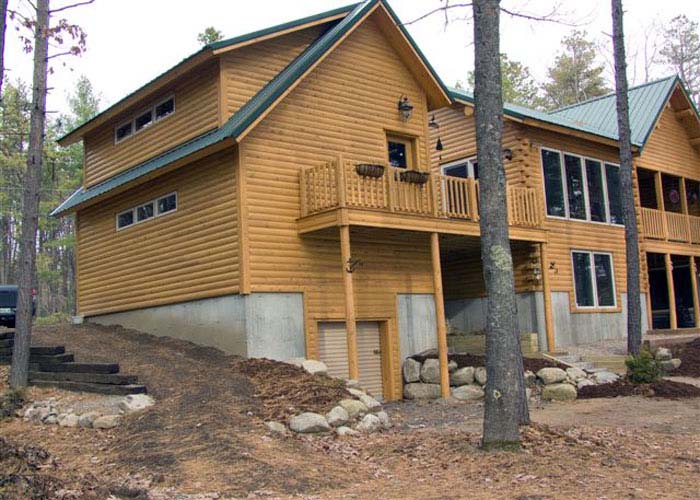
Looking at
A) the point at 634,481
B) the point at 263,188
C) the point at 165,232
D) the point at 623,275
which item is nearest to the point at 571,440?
the point at 634,481

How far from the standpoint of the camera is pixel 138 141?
17828 millimetres

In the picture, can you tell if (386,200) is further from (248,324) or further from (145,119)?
(145,119)

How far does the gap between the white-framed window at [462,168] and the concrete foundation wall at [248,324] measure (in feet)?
28.7

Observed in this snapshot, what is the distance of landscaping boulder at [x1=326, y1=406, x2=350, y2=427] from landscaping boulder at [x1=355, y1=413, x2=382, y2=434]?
23 cm

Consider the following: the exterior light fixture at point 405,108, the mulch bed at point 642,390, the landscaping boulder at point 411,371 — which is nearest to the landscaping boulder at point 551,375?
the mulch bed at point 642,390

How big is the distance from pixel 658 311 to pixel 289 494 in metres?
24.2

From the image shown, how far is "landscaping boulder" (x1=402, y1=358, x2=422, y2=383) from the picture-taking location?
53.9ft

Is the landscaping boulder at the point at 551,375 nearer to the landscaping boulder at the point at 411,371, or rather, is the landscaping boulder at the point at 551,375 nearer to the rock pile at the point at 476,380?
the rock pile at the point at 476,380

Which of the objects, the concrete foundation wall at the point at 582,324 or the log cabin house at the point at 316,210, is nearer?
the log cabin house at the point at 316,210

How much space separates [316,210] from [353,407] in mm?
4701

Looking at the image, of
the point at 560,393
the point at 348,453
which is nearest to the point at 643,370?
the point at 560,393

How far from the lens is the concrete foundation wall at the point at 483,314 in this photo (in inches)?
765

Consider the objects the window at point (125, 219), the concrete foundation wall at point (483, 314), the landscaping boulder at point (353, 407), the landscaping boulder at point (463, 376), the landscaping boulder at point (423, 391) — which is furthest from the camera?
the concrete foundation wall at point (483, 314)

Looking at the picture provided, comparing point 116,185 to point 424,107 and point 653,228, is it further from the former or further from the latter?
point 653,228
